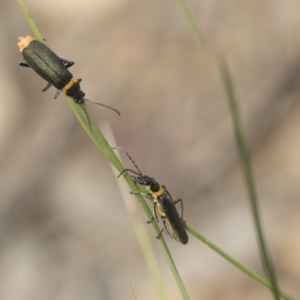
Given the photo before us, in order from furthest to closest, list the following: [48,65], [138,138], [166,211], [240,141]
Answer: [138,138]
[166,211]
[48,65]
[240,141]

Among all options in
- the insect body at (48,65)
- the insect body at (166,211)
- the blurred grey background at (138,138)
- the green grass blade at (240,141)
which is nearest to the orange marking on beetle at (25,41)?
the insect body at (48,65)

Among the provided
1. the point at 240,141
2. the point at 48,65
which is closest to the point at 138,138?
the point at 48,65

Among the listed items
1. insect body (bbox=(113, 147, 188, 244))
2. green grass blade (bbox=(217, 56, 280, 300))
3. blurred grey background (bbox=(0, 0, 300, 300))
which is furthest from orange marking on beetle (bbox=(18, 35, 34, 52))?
blurred grey background (bbox=(0, 0, 300, 300))

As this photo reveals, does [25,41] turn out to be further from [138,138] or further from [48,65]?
[138,138]

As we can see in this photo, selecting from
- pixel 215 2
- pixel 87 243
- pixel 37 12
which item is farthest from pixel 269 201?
pixel 37 12

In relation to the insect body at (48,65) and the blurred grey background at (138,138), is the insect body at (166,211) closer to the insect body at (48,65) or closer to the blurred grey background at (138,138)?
the insect body at (48,65)

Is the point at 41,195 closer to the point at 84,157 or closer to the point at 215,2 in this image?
the point at 84,157
